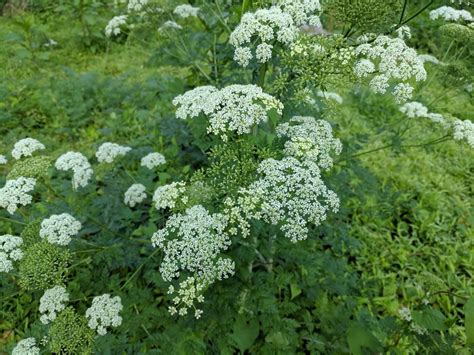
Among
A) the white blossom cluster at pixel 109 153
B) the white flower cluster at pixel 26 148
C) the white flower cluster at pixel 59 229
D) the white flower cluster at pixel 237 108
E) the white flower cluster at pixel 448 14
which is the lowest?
the white blossom cluster at pixel 109 153

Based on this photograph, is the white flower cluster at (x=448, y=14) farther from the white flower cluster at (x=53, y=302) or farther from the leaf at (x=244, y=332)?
the white flower cluster at (x=53, y=302)

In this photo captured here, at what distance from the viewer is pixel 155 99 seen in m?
5.66

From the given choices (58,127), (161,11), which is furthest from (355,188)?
(58,127)

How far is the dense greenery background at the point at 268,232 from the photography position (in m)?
2.73

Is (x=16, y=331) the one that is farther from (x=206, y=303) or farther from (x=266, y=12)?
(x=266, y=12)

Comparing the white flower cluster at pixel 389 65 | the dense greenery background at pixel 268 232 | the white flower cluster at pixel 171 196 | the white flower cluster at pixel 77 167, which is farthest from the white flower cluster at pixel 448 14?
the white flower cluster at pixel 77 167

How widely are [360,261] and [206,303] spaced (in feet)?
6.80

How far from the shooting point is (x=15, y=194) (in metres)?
2.66

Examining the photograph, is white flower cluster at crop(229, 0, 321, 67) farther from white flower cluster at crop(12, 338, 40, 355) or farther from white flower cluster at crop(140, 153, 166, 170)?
white flower cluster at crop(12, 338, 40, 355)

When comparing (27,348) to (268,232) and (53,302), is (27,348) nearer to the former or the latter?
(53,302)

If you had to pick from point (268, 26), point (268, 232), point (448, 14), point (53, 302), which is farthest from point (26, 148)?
point (448, 14)

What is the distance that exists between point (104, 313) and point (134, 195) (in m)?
1.01

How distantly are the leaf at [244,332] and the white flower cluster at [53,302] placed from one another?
1087mm

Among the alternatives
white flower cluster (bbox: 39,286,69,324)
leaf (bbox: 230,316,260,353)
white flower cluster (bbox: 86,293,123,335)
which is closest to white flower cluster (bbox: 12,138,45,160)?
white flower cluster (bbox: 39,286,69,324)
